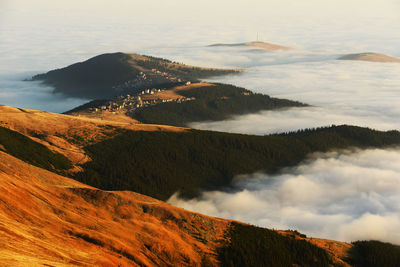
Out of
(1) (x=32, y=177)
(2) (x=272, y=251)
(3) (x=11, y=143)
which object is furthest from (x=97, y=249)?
(3) (x=11, y=143)

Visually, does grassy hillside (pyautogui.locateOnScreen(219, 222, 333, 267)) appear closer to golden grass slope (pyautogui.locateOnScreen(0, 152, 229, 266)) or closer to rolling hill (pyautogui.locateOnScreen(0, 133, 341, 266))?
rolling hill (pyautogui.locateOnScreen(0, 133, 341, 266))

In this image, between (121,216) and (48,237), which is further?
(121,216)

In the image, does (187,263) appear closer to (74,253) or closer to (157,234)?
(157,234)

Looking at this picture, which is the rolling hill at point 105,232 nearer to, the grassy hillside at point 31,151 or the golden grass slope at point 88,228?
the golden grass slope at point 88,228

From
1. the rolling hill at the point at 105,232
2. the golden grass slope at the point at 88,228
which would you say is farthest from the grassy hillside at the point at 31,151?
the rolling hill at the point at 105,232

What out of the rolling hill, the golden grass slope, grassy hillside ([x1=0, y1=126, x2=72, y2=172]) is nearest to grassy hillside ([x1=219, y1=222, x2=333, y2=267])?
the rolling hill

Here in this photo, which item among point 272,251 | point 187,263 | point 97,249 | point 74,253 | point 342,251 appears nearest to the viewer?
point 74,253
